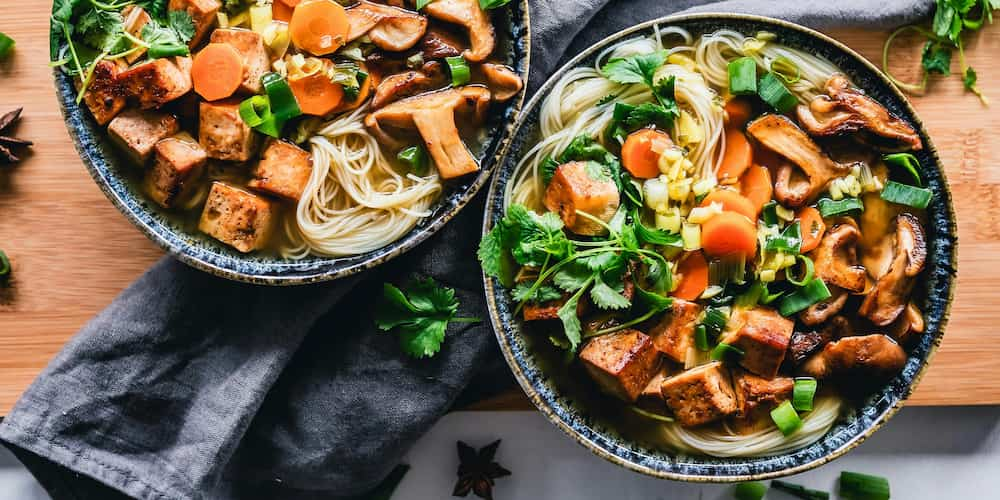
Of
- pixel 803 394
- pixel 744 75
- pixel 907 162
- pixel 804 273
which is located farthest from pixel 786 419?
pixel 744 75

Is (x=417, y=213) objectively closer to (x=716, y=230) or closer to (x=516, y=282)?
(x=516, y=282)

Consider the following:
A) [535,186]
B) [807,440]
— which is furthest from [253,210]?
[807,440]

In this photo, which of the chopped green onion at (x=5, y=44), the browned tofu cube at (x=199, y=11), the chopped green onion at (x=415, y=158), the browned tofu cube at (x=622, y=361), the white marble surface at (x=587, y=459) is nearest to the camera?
the browned tofu cube at (x=622, y=361)

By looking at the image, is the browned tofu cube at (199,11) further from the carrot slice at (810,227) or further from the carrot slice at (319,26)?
the carrot slice at (810,227)

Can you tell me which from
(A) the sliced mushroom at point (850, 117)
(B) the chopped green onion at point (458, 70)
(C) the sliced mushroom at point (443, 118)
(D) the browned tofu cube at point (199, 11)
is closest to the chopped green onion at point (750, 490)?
(A) the sliced mushroom at point (850, 117)

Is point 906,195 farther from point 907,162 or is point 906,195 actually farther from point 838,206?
point 838,206

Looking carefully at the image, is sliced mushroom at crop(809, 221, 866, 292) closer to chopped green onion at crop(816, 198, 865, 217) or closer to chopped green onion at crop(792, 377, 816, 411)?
chopped green onion at crop(816, 198, 865, 217)

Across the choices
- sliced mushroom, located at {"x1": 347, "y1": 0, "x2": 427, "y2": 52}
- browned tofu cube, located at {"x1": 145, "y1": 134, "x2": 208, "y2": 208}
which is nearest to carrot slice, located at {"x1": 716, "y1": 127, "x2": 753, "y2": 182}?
sliced mushroom, located at {"x1": 347, "y1": 0, "x2": 427, "y2": 52}

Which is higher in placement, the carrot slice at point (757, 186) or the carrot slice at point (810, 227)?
the carrot slice at point (757, 186)
